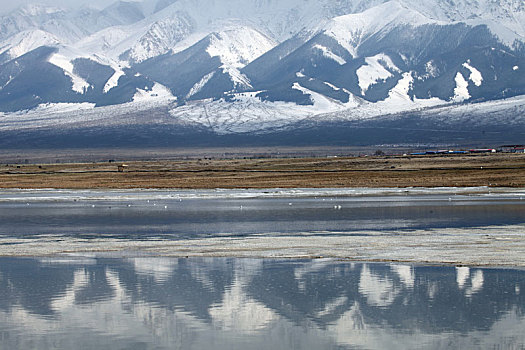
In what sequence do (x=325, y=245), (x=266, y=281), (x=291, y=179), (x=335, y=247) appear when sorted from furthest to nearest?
(x=291, y=179) < (x=325, y=245) < (x=335, y=247) < (x=266, y=281)

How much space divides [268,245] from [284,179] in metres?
55.5

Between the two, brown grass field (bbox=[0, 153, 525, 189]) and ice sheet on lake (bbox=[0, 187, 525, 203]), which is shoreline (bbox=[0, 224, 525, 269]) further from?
brown grass field (bbox=[0, 153, 525, 189])

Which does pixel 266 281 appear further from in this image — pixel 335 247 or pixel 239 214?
pixel 239 214

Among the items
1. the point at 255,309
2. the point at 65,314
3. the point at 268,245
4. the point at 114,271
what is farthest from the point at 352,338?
the point at 268,245

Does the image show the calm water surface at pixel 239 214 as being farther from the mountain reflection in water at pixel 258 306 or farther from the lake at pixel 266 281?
the mountain reflection in water at pixel 258 306

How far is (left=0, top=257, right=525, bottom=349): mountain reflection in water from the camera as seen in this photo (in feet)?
64.4

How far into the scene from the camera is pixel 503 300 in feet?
75.1

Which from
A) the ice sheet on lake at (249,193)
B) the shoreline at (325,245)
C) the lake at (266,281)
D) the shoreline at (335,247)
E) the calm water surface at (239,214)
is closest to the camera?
the lake at (266,281)

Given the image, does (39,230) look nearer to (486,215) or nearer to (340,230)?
(340,230)

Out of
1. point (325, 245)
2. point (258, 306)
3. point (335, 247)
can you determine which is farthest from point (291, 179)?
point (258, 306)

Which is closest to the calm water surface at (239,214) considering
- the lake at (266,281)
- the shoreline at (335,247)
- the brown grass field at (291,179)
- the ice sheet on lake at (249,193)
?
the lake at (266,281)

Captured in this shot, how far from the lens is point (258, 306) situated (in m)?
22.8

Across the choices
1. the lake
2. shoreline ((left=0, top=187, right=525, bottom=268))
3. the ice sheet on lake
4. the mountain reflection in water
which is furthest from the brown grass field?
the mountain reflection in water

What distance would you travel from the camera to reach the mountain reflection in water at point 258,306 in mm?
19641
